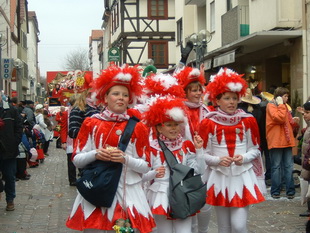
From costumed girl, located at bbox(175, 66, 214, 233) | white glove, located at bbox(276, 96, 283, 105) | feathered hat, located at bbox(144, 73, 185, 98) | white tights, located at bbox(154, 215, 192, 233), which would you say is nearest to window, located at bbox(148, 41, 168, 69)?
white glove, located at bbox(276, 96, 283, 105)

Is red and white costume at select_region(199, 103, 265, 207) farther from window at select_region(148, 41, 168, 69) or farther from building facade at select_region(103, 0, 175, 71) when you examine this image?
building facade at select_region(103, 0, 175, 71)

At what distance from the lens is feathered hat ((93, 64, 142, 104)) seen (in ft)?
16.5

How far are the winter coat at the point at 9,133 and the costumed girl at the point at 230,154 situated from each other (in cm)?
401

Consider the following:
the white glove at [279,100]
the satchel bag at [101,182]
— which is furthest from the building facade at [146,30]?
the satchel bag at [101,182]

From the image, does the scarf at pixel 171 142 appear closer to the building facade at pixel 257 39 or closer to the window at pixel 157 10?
the building facade at pixel 257 39

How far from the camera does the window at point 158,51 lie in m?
38.9

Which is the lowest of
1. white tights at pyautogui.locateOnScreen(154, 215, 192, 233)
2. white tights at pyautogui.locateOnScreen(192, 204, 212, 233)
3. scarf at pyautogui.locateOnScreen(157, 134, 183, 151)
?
white tights at pyautogui.locateOnScreen(192, 204, 212, 233)

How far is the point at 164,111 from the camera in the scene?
5.45m

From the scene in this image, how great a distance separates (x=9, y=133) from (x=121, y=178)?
4.81 m

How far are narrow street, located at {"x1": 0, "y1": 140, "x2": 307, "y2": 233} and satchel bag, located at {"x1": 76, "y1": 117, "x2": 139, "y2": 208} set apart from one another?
352 cm

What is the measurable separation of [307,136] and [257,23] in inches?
412

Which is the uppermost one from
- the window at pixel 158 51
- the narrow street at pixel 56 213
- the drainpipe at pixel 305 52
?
the window at pixel 158 51

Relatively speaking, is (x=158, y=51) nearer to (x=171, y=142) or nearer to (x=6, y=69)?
(x=6, y=69)

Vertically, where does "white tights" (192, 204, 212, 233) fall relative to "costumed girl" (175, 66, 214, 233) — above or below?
below
